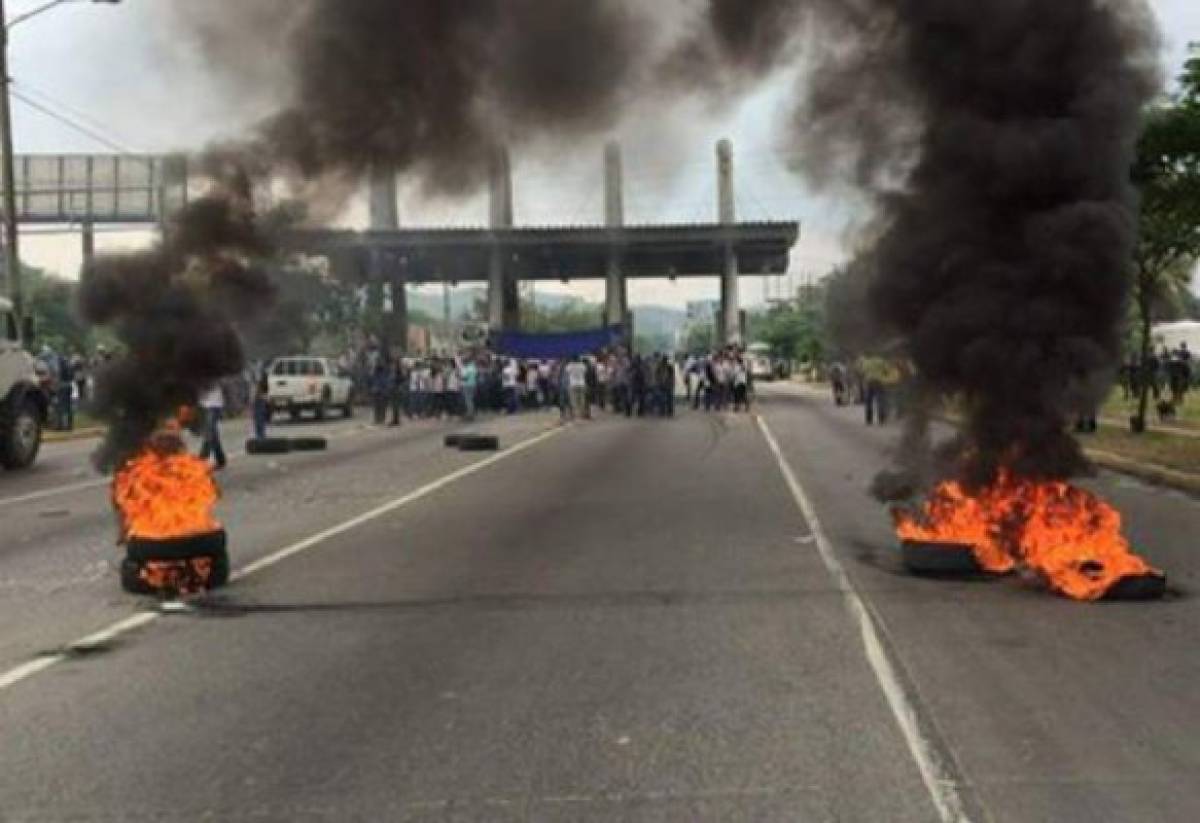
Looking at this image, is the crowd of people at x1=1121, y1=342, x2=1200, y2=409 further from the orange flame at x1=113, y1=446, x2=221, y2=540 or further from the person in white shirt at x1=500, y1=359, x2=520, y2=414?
the orange flame at x1=113, y1=446, x2=221, y2=540

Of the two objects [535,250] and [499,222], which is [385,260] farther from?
[535,250]

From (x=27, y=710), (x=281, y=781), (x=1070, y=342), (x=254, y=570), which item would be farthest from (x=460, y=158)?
(x=281, y=781)

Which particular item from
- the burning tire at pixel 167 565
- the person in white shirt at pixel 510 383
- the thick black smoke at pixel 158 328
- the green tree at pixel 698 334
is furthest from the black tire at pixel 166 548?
the green tree at pixel 698 334

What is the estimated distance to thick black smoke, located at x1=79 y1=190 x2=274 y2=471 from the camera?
35.9ft

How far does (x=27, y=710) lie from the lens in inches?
264

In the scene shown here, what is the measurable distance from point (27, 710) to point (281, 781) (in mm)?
1777

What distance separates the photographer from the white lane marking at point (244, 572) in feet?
25.0

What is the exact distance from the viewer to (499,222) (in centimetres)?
1775

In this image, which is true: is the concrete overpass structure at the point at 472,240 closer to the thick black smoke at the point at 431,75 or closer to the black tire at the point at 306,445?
the thick black smoke at the point at 431,75

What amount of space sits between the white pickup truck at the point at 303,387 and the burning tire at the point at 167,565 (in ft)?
95.4

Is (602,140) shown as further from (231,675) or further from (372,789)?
(372,789)

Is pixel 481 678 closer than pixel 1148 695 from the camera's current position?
No

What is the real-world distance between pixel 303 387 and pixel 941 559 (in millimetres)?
31212

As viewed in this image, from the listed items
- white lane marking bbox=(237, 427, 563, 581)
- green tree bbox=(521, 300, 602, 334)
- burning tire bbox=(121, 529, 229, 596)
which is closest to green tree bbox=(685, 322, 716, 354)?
green tree bbox=(521, 300, 602, 334)
